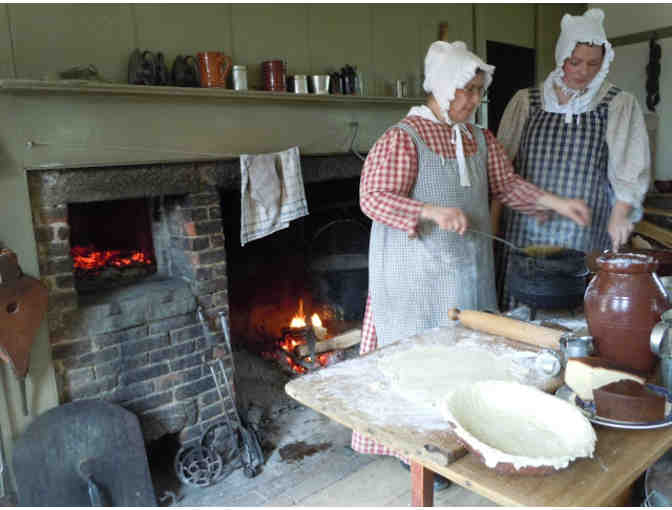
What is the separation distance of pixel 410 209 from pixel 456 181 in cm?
31

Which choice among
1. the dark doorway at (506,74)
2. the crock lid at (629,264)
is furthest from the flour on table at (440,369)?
the dark doorway at (506,74)

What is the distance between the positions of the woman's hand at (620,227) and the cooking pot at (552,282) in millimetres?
243

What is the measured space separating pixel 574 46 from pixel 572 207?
0.82 meters

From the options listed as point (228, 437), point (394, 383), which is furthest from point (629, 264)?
point (228, 437)

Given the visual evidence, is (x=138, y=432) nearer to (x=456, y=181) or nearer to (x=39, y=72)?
(x=39, y=72)

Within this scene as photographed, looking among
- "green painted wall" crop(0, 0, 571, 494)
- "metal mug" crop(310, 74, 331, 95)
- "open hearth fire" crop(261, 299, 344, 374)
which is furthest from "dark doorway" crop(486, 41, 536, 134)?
"open hearth fire" crop(261, 299, 344, 374)

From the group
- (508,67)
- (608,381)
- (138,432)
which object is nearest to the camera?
(608,381)

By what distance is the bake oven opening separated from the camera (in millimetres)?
2803

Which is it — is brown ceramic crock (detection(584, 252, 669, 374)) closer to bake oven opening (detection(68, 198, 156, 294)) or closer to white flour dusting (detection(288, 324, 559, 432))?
white flour dusting (detection(288, 324, 559, 432))

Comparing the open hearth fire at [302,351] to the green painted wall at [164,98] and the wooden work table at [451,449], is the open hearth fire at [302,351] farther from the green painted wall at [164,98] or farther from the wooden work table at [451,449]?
the wooden work table at [451,449]

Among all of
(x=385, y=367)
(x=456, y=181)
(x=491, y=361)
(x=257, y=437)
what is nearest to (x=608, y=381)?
(x=491, y=361)

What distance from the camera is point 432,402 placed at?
1.26 metres

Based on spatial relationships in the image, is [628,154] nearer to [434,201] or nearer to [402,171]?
[434,201]

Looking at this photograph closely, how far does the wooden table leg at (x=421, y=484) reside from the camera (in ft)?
4.02
